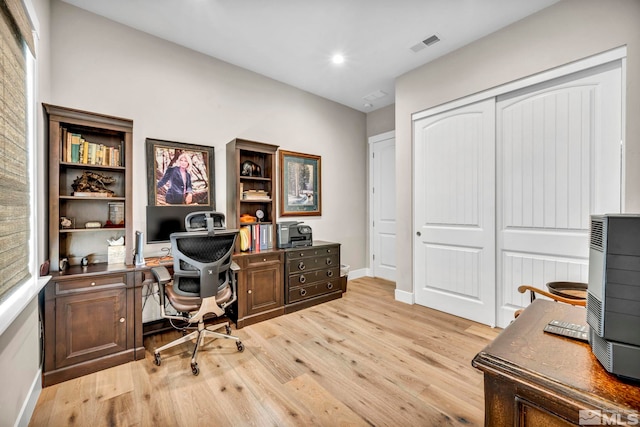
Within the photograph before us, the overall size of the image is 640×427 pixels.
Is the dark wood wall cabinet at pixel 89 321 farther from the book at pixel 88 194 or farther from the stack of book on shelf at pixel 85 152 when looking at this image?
the stack of book on shelf at pixel 85 152

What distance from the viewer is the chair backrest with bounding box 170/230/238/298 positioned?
7.09 feet

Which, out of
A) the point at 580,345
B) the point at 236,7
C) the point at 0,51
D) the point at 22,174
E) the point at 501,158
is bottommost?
the point at 580,345

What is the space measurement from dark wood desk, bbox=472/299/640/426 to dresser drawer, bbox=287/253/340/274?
257 centimetres

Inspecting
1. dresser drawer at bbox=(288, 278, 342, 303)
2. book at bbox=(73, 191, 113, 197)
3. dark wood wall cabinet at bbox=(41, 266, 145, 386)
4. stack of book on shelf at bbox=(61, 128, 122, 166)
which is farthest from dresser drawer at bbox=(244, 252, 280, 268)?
stack of book on shelf at bbox=(61, 128, 122, 166)

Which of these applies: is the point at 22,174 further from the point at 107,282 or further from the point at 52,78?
the point at 52,78

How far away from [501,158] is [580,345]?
2.45m

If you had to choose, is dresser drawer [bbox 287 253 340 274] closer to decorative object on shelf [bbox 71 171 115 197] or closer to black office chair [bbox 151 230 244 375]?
black office chair [bbox 151 230 244 375]

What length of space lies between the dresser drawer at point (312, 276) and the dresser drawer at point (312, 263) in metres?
0.05

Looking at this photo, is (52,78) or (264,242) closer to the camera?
(52,78)

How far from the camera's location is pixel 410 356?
2.29 m

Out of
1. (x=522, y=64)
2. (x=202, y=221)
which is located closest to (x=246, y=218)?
(x=202, y=221)

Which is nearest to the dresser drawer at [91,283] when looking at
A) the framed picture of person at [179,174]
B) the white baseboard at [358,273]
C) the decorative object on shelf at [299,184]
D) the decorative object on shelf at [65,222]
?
the decorative object on shelf at [65,222]

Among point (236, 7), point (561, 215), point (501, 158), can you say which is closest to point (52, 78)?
point (236, 7)

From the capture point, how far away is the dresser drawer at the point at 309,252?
130 inches
